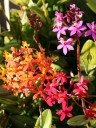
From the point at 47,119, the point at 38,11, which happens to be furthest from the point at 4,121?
the point at 38,11

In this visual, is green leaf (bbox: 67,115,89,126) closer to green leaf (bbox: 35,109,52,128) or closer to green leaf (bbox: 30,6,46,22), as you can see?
green leaf (bbox: 35,109,52,128)

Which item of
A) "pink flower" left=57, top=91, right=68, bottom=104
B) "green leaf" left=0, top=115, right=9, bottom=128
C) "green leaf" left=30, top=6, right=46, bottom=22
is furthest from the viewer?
"green leaf" left=30, top=6, right=46, bottom=22

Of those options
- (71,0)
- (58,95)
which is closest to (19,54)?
(58,95)

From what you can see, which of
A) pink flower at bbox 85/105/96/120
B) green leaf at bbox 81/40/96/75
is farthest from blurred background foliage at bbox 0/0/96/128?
pink flower at bbox 85/105/96/120

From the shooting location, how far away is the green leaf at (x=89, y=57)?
4.36ft

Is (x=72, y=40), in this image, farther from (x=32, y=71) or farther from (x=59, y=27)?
(x=32, y=71)

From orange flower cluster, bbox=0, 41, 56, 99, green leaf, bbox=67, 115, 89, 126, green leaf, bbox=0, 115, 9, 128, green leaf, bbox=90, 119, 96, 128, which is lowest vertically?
green leaf, bbox=90, 119, 96, 128

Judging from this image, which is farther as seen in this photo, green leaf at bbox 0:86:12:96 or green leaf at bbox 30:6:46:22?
green leaf at bbox 30:6:46:22

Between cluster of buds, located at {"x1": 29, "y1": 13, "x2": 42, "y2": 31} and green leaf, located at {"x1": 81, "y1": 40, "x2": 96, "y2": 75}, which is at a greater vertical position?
cluster of buds, located at {"x1": 29, "y1": 13, "x2": 42, "y2": 31}

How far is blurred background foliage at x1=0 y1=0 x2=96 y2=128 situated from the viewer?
1304mm

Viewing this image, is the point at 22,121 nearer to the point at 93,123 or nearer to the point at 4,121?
the point at 4,121

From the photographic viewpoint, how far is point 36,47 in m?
1.47

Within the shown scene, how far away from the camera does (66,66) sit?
1442 mm

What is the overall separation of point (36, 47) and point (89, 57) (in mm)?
255
